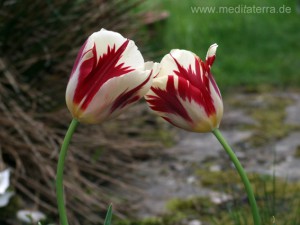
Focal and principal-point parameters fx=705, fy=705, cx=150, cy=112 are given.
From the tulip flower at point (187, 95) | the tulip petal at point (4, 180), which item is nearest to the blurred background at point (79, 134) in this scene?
the tulip petal at point (4, 180)

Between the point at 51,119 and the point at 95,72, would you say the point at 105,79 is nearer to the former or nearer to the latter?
the point at 95,72

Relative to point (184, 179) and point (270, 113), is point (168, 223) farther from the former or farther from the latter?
point (270, 113)

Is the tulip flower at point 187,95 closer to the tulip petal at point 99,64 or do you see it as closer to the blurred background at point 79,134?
the tulip petal at point 99,64

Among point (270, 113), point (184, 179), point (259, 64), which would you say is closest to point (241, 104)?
point (270, 113)

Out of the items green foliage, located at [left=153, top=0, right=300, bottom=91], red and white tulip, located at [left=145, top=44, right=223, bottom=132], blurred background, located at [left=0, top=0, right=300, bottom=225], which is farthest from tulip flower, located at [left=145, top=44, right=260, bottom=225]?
green foliage, located at [left=153, top=0, right=300, bottom=91]

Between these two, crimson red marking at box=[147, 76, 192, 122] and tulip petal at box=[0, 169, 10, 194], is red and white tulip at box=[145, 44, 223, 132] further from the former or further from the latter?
tulip petal at box=[0, 169, 10, 194]

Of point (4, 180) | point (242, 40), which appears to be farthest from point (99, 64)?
point (242, 40)
